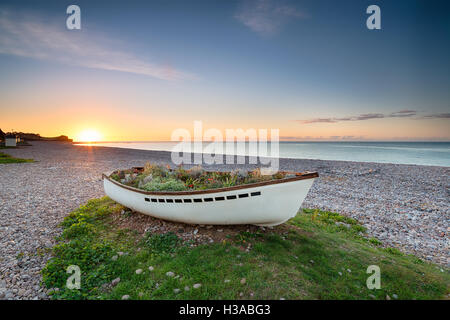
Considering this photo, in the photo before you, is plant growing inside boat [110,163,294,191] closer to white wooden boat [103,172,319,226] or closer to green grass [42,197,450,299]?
white wooden boat [103,172,319,226]

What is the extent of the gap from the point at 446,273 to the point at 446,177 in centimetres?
2073

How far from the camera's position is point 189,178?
28.9 ft

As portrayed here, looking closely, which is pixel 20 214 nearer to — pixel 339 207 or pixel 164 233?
pixel 164 233

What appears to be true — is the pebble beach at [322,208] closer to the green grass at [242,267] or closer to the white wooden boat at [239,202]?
the green grass at [242,267]

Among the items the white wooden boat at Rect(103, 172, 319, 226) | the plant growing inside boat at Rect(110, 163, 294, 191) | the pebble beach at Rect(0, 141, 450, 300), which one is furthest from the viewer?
the plant growing inside boat at Rect(110, 163, 294, 191)

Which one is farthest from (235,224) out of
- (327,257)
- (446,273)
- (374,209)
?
(374,209)

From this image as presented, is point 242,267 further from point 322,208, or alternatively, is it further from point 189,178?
point 322,208

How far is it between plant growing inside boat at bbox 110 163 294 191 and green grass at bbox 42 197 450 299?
163 centimetres

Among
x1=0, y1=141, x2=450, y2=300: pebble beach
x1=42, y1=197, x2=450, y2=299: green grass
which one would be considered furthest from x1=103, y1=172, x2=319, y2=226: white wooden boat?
x1=0, y1=141, x2=450, y2=300: pebble beach

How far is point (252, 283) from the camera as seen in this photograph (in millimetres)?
4570

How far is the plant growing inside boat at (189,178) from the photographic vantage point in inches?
275

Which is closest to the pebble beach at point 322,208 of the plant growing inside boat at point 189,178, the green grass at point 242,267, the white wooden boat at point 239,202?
the green grass at point 242,267

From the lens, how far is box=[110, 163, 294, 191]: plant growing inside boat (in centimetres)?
699

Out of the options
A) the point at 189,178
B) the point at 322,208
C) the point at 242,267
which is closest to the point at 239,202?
the point at 242,267
